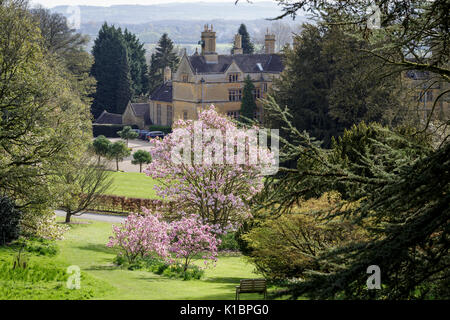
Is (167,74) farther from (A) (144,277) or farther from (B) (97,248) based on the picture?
(A) (144,277)

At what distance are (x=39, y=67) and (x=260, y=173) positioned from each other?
8.97m

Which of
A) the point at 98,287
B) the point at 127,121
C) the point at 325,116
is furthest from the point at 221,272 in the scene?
the point at 127,121

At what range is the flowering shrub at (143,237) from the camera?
731 inches

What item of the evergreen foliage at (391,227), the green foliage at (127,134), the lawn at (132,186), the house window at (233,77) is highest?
the house window at (233,77)

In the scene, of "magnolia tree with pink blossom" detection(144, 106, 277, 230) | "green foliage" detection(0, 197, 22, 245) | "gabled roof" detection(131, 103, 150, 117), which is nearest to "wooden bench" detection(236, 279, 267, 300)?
"magnolia tree with pink blossom" detection(144, 106, 277, 230)

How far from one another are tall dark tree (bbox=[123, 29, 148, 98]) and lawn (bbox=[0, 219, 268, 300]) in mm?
57629

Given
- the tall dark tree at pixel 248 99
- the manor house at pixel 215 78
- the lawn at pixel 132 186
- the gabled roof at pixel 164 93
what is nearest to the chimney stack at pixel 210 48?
the manor house at pixel 215 78

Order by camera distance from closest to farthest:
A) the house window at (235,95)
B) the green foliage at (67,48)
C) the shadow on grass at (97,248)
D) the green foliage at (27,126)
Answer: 1. the green foliage at (27,126)
2. the shadow on grass at (97,248)
3. the green foliage at (67,48)
4. the house window at (235,95)

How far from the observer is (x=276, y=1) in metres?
8.30

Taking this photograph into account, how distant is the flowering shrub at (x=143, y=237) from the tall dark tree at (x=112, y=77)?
58.4 meters

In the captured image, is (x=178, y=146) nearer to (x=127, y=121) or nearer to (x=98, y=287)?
(x=98, y=287)

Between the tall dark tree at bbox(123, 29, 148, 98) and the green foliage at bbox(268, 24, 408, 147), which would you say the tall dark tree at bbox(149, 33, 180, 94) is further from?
the green foliage at bbox(268, 24, 408, 147)

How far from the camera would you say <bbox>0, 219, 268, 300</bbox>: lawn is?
13258 millimetres

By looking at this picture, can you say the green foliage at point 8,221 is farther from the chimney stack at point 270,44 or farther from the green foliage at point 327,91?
the chimney stack at point 270,44
